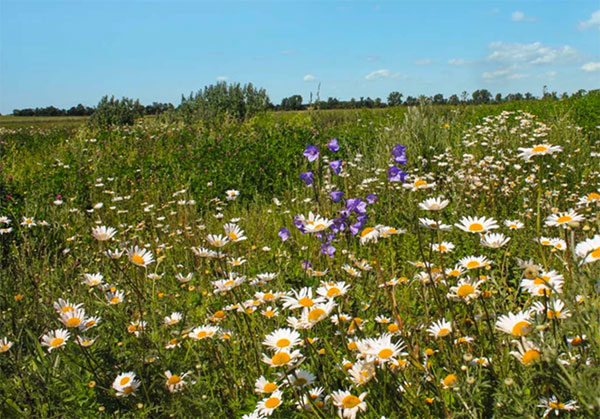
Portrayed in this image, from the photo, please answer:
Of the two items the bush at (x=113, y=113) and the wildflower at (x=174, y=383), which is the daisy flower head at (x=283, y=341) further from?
the bush at (x=113, y=113)

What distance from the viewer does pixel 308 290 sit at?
209 cm

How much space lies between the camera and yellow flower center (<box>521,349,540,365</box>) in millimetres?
1191

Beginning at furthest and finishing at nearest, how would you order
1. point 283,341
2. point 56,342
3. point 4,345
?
point 4,345, point 56,342, point 283,341

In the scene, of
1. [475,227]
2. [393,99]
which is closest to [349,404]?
[475,227]

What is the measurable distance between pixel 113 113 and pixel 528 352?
641 inches

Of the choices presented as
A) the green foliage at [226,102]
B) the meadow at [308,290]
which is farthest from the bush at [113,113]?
the meadow at [308,290]

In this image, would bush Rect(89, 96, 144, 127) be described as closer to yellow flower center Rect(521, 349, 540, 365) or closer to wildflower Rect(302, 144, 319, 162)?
wildflower Rect(302, 144, 319, 162)

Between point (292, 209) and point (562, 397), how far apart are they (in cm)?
401

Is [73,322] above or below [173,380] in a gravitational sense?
above

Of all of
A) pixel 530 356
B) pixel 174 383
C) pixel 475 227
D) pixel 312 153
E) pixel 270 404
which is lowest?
pixel 174 383

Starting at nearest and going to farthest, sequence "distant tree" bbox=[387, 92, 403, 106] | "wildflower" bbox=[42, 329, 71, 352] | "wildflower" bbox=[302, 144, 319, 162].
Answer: "wildflower" bbox=[42, 329, 71, 352] < "wildflower" bbox=[302, 144, 319, 162] < "distant tree" bbox=[387, 92, 403, 106]

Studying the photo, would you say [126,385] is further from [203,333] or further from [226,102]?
[226,102]

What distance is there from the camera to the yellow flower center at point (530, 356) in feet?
3.91

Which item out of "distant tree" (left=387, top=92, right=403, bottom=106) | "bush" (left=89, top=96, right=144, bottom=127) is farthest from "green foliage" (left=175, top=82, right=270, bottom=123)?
"distant tree" (left=387, top=92, right=403, bottom=106)
